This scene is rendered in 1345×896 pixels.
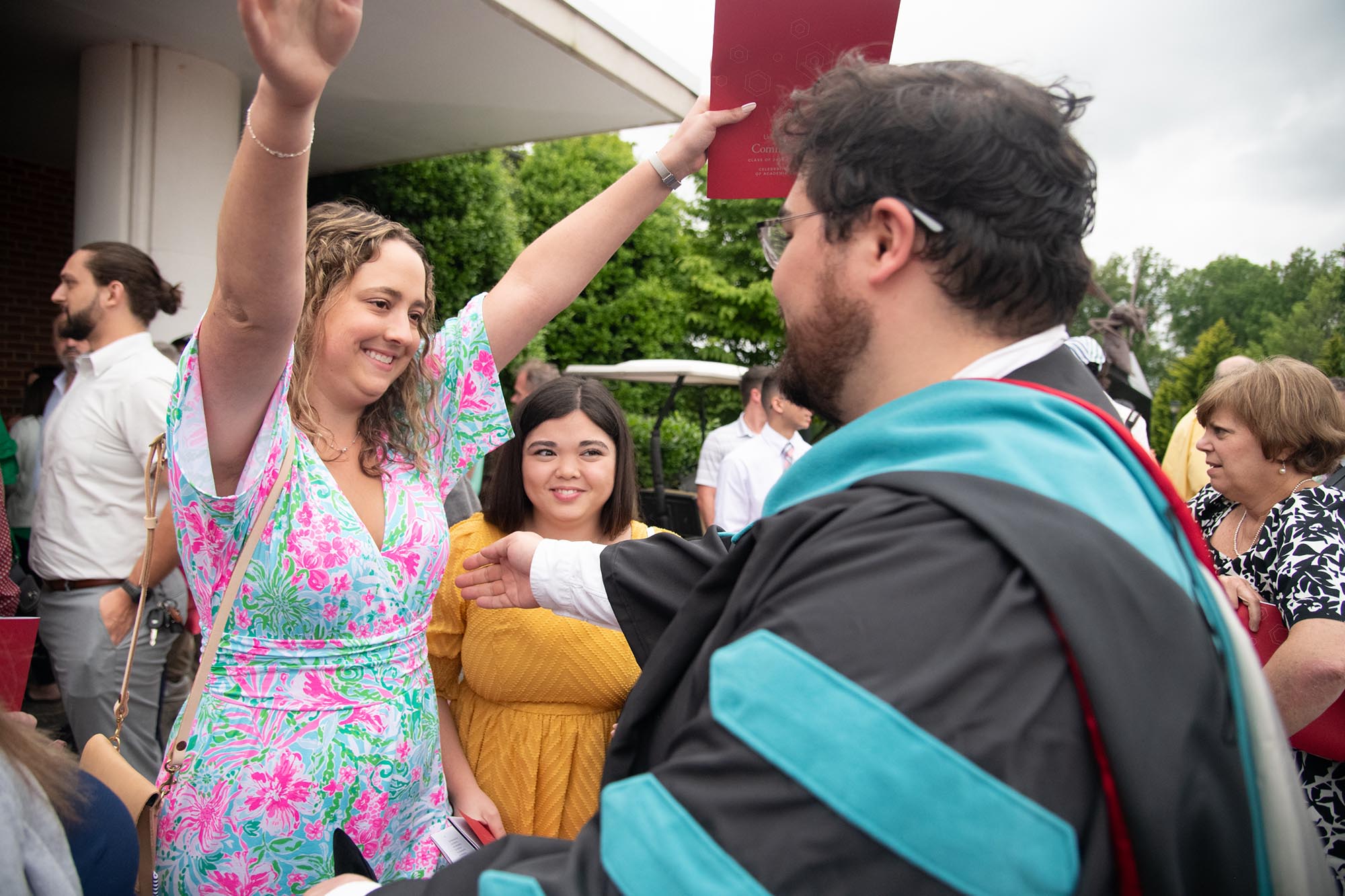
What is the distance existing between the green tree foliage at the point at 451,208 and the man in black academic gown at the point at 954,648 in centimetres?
869

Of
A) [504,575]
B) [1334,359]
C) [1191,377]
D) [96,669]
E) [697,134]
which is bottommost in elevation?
[96,669]

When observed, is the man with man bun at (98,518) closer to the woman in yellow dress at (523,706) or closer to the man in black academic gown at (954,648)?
the woman in yellow dress at (523,706)

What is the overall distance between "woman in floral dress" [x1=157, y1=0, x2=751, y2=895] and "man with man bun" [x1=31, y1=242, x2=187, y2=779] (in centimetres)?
218

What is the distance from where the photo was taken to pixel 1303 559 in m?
2.48

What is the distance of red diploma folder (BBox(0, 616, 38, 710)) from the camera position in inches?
76.8

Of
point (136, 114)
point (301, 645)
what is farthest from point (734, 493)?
point (136, 114)

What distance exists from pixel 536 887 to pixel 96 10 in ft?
21.7

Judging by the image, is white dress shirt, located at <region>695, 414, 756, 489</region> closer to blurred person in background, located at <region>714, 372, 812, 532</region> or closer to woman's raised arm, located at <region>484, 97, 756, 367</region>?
blurred person in background, located at <region>714, 372, 812, 532</region>

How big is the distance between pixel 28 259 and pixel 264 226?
33.2 ft

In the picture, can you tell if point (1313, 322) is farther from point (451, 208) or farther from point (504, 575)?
point (504, 575)

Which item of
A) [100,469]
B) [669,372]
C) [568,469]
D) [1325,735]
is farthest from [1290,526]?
[669,372]

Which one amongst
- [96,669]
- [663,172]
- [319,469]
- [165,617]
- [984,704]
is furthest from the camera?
[96,669]

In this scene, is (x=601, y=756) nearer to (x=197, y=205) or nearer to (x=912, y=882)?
(x=912, y=882)

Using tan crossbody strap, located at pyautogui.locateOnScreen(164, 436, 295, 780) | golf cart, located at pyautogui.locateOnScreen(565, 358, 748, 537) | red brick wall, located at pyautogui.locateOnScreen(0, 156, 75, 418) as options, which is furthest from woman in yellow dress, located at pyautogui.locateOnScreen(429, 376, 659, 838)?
red brick wall, located at pyautogui.locateOnScreen(0, 156, 75, 418)
